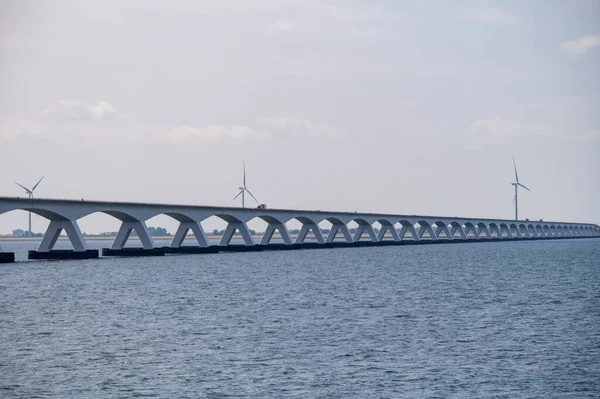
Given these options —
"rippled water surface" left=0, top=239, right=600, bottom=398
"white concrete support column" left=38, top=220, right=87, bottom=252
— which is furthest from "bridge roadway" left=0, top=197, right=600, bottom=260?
"rippled water surface" left=0, top=239, right=600, bottom=398

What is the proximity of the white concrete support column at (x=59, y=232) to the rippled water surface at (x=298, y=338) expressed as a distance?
25.6 m

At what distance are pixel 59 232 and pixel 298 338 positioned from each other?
6795 cm

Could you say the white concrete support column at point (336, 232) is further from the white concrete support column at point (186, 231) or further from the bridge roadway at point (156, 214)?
the white concrete support column at point (186, 231)

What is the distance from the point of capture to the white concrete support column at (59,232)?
9931 centimetres

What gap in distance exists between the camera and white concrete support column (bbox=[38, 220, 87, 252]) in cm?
9931

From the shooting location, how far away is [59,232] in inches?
3967

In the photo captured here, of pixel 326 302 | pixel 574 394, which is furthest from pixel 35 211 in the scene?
pixel 574 394

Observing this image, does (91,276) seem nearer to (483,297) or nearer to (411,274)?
(411,274)

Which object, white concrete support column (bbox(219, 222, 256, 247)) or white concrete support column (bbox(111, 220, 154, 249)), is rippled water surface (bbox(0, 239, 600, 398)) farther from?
white concrete support column (bbox(219, 222, 256, 247))

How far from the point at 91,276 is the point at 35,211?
18.2 m

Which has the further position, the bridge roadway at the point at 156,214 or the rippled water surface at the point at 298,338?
the bridge roadway at the point at 156,214

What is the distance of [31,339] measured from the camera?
3891 centimetres

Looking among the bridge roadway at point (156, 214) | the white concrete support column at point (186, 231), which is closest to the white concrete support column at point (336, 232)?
the bridge roadway at point (156, 214)

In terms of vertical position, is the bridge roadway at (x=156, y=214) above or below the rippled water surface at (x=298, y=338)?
above
